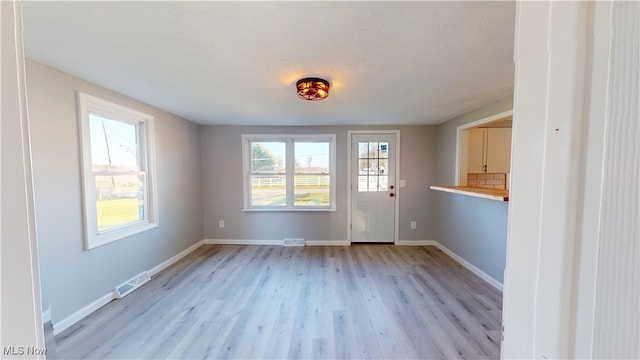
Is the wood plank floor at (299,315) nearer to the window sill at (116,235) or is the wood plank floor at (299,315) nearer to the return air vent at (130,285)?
the return air vent at (130,285)

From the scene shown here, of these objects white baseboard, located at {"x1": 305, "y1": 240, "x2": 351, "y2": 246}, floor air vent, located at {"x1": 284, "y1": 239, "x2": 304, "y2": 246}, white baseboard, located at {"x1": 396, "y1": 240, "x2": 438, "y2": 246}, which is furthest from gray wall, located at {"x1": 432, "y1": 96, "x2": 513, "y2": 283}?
floor air vent, located at {"x1": 284, "y1": 239, "x2": 304, "y2": 246}

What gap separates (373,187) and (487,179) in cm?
172

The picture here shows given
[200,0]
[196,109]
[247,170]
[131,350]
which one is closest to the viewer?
[200,0]

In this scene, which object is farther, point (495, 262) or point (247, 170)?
point (247, 170)

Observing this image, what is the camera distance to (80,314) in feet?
7.09

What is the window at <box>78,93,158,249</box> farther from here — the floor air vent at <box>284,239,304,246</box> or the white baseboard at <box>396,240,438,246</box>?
the white baseboard at <box>396,240,438,246</box>

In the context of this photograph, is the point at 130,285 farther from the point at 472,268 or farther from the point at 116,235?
the point at 472,268

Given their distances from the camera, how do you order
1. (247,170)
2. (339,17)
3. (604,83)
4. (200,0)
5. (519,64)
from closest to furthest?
(604,83)
(519,64)
(200,0)
(339,17)
(247,170)

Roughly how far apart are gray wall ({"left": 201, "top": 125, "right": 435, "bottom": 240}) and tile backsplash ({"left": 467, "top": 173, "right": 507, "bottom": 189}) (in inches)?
23.4

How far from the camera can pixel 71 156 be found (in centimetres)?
208

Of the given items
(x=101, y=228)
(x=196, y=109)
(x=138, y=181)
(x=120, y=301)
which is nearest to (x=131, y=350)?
(x=120, y=301)

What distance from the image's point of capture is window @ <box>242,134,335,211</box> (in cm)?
425

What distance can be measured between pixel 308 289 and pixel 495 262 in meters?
2.13

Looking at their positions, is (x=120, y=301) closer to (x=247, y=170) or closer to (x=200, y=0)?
(x=247, y=170)
